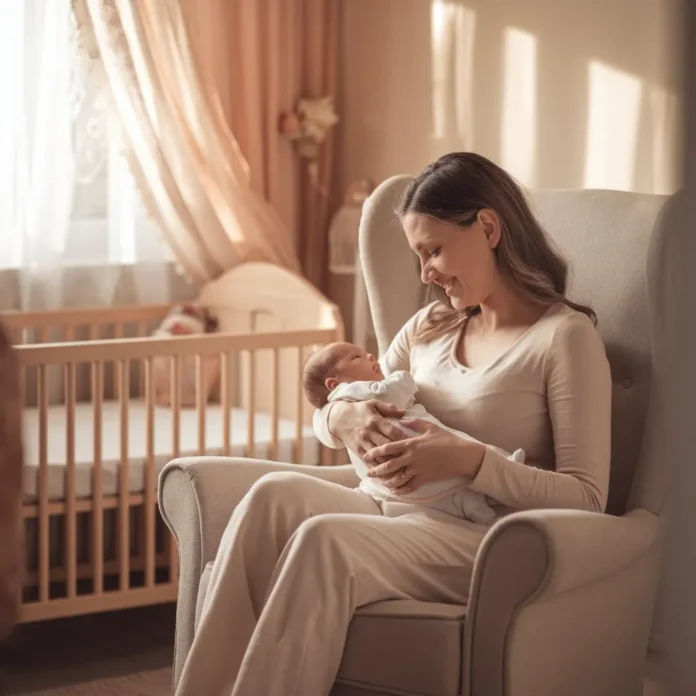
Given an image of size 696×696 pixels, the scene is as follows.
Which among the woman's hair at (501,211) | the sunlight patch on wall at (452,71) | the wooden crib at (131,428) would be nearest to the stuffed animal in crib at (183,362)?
the wooden crib at (131,428)

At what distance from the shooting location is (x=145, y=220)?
3.58 meters

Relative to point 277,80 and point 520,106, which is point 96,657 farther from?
point 277,80

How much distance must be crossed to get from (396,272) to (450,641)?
0.91 meters

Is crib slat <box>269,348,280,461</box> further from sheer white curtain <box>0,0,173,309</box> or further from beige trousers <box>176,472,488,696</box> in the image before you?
beige trousers <box>176,472,488,696</box>

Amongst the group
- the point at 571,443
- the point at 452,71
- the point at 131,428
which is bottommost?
the point at 131,428

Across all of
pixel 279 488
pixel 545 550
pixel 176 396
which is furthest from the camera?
pixel 176 396

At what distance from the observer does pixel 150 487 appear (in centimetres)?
285

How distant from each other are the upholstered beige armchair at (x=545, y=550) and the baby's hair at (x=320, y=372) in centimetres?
16

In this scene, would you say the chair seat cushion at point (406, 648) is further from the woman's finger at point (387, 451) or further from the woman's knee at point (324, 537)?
the woman's finger at point (387, 451)

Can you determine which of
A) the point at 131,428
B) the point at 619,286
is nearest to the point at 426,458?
the point at 619,286

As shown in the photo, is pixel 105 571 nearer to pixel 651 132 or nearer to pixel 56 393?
pixel 56 393

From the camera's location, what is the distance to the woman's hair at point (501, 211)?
1.90 meters

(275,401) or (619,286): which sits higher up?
(619,286)

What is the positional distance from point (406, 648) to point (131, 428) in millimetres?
1624
